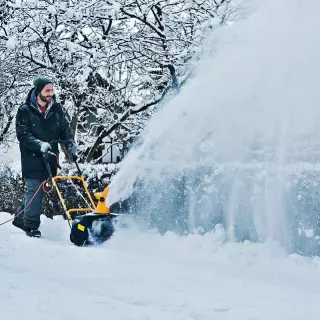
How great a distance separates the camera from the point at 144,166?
6.18m

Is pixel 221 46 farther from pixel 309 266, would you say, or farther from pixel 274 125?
pixel 309 266

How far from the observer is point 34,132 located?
20.6 feet

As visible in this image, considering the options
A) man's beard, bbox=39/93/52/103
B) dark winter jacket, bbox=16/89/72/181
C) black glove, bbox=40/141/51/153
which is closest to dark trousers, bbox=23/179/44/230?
dark winter jacket, bbox=16/89/72/181

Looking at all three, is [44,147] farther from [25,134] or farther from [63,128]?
[63,128]

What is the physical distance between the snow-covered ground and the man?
441 mm

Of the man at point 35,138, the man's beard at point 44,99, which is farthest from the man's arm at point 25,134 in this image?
the man's beard at point 44,99

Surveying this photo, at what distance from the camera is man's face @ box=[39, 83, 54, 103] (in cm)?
614

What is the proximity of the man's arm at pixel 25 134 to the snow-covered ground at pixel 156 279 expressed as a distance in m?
1.08

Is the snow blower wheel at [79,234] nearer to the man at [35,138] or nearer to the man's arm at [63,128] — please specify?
the man at [35,138]

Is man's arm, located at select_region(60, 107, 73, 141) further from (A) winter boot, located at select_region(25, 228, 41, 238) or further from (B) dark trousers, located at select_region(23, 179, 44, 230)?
(A) winter boot, located at select_region(25, 228, 41, 238)

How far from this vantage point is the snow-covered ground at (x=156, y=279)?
3059 millimetres

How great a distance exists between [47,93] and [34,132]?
0.50m

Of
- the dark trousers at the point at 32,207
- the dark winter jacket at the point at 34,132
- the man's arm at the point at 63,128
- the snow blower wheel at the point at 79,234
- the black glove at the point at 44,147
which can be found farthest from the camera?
the man's arm at the point at 63,128

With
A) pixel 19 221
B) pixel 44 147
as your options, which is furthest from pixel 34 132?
pixel 19 221
